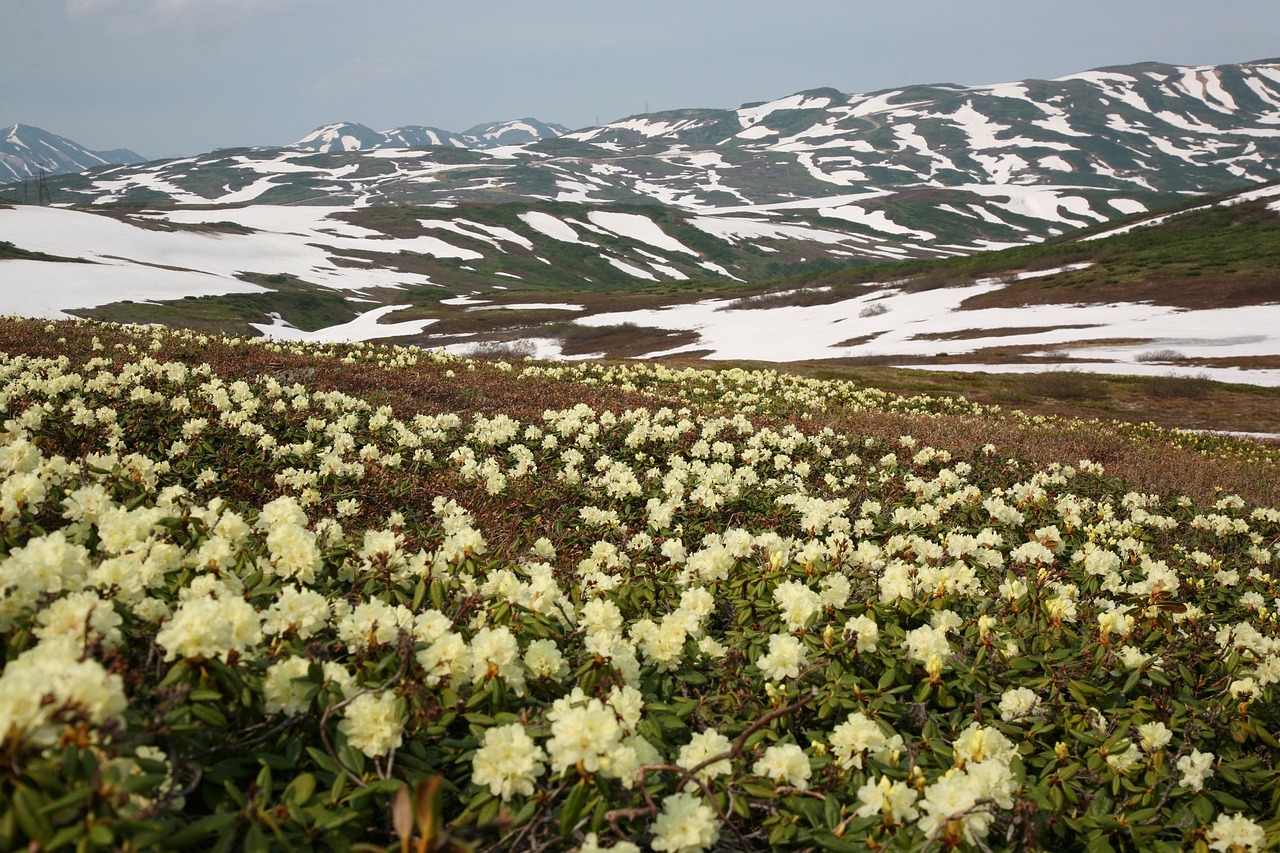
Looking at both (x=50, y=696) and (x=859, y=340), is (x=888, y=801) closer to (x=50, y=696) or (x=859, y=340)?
(x=50, y=696)

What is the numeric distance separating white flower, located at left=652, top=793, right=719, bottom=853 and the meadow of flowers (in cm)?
1

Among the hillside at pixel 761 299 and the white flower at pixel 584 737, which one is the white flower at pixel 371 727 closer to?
the white flower at pixel 584 737

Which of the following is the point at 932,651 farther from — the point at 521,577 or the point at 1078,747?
the point at 521,577

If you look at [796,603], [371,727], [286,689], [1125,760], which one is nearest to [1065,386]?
[1125,760]

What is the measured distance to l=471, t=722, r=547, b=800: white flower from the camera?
8.85 feet

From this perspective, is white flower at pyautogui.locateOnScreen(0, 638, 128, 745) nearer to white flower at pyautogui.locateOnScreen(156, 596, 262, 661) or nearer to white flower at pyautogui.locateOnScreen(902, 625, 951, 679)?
white flower at pyautogui.locateOnScreen(156, 596, 262, 661)

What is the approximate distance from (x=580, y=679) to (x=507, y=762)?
80 centimetres

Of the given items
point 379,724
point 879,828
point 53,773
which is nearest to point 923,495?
point 879,828

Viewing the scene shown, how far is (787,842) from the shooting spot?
10.1ft

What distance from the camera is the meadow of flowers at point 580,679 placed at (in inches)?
97.7

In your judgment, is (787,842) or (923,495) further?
(923,495)

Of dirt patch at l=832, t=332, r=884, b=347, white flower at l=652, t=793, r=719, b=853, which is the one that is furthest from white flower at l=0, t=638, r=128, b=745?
dirt patch at l=832, t=332, r=884, b=347

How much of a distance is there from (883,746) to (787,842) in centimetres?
73

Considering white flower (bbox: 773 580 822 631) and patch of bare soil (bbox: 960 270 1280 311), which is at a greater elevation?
patch of bare soil (bbox: 960 270 1280 311)
